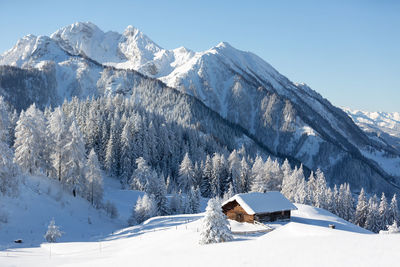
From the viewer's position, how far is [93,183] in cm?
5172

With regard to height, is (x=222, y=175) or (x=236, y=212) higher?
(x=222, y=175)

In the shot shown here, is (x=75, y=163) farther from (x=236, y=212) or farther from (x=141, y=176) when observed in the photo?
(x=236, y=212)

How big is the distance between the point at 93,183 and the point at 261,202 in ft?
86.3

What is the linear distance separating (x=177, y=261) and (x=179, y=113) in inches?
5687

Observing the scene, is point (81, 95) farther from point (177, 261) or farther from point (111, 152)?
point (177, 261)

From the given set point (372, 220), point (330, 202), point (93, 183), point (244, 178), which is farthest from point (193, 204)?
point (372, 220)

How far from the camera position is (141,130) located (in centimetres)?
9175

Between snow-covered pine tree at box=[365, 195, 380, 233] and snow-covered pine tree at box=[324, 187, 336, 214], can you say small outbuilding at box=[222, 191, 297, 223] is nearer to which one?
snow-covered pine tree at box=[324, 187, 336, 214]

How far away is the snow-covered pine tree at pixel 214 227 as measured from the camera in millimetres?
26750

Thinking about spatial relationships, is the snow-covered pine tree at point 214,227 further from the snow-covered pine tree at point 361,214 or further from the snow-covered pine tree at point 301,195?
the snow-covered pine tree at point 361,214

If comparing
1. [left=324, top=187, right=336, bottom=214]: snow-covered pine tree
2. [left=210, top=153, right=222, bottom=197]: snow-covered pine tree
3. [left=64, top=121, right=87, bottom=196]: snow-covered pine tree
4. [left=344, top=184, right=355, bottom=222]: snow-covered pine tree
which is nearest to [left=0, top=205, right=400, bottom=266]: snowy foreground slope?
[left=64, top=121, right=87, bottom=196]: snow-covered pine tree

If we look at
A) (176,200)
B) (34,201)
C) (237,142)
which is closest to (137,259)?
(34,201)

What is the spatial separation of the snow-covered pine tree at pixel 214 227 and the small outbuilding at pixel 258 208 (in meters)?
12.1

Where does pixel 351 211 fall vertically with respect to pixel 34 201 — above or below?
below
